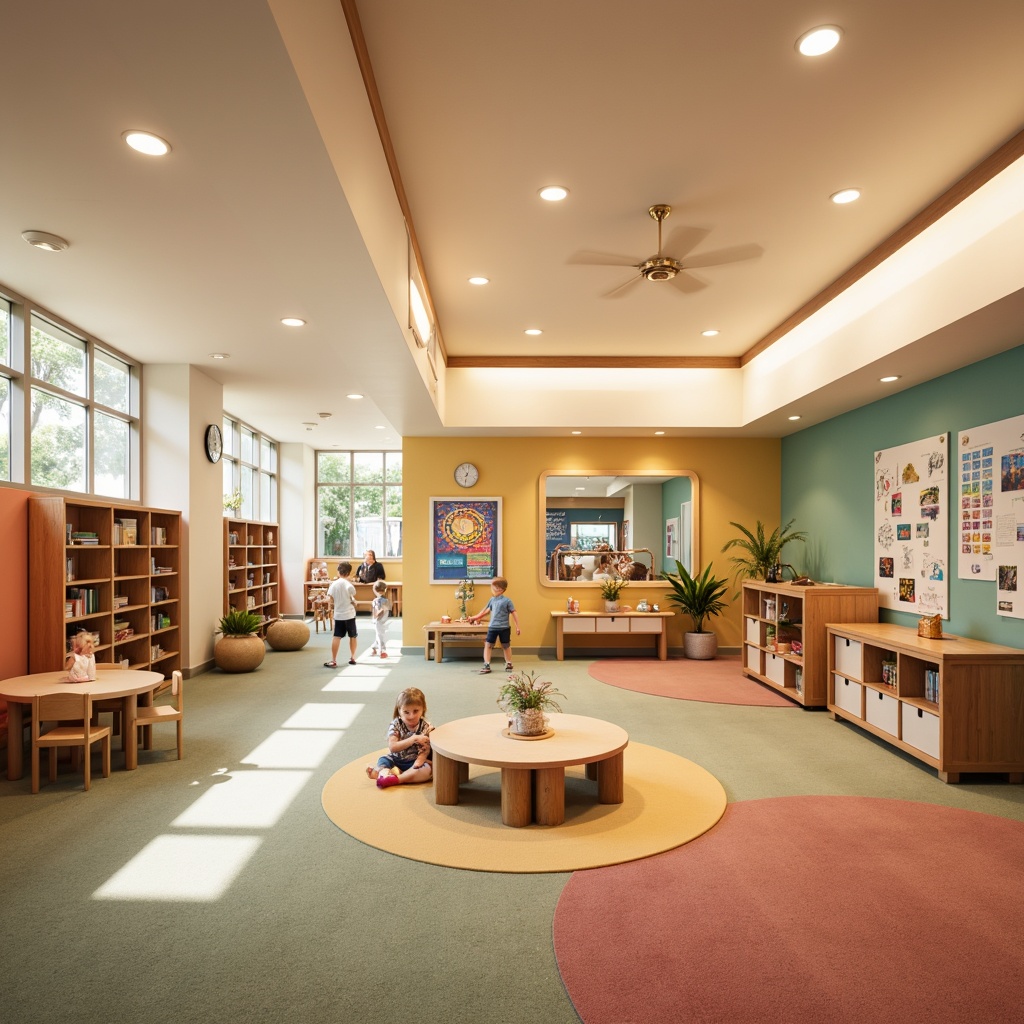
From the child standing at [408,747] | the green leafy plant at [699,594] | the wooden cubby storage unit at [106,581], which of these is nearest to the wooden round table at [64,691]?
the wooden cubby storage unit at [106,581]

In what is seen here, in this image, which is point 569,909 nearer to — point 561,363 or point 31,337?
point 31,337

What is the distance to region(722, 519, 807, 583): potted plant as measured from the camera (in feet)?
26.2

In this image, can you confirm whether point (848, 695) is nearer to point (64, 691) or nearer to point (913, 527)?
point (913, 527)

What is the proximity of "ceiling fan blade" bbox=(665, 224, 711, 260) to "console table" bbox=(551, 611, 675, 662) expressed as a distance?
461cm

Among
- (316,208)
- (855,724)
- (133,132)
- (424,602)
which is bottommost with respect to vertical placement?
(855,724)

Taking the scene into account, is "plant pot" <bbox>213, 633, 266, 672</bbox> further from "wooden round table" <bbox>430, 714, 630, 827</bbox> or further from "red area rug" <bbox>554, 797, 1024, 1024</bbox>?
"red area rug" <bbox>554, 797, 1024, 1024</bbox>

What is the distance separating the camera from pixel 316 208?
2.99 meters

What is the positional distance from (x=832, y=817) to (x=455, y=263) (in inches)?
167

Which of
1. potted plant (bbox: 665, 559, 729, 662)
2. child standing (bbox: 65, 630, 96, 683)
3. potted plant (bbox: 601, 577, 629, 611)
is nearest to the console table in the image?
potted plant (bbox: 601, 577, 629, 611)

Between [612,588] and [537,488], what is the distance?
60.0 inches

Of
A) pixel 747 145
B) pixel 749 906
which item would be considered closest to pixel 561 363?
pixel 747 145

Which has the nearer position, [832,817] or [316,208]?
[316,208]

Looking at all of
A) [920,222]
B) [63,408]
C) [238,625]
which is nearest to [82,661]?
[63,408]

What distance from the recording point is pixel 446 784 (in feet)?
12.9
